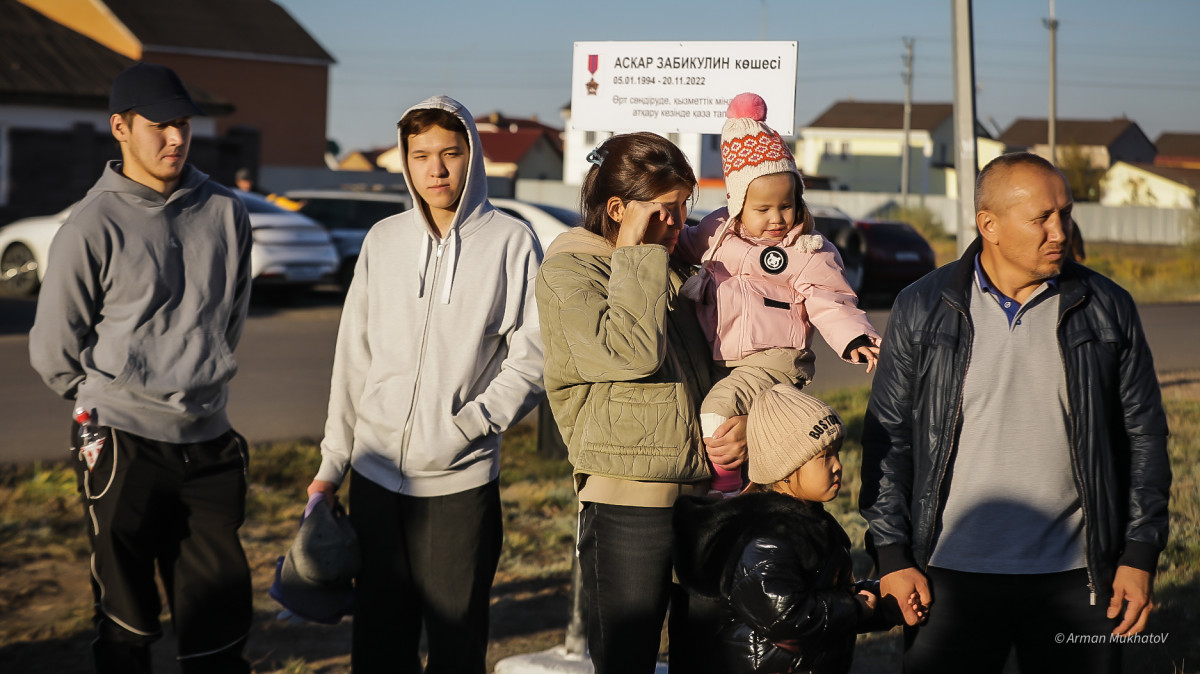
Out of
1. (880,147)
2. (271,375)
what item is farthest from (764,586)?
(880,147)

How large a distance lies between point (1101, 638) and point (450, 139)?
2.20 m

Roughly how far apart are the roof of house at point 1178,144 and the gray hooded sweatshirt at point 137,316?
114 m

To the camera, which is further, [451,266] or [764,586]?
[451,266]

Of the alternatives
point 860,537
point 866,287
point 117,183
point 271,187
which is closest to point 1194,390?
point 860,537

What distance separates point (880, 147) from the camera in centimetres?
8500

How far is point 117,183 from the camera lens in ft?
12.0

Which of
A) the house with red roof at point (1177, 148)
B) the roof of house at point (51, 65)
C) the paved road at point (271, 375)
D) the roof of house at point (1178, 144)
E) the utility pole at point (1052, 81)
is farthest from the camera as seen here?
the roof of house at point (1178, 144)

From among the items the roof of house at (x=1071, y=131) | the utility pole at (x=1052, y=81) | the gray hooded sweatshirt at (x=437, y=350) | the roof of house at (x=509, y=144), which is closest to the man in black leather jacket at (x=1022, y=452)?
the gray hooded sweatshirt at (x=437, y=350)

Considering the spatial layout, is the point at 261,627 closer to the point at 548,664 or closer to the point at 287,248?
the point at 548,664

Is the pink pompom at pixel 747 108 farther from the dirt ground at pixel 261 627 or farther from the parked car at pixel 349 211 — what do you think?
the parked car at pixel 349 211

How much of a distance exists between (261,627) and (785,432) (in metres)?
3.16

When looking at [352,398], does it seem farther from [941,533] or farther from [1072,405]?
A: [1072,405]

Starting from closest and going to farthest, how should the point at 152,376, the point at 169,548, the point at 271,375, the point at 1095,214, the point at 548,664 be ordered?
the point at 152,376 < the point at 169,548 < the point at 548,664 < the point at 271,375 < the point at 1095,214

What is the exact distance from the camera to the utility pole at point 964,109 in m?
9.11
